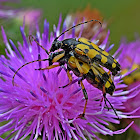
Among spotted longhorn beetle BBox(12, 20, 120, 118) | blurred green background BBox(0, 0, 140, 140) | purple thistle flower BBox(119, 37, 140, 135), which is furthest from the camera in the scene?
blurred green background BBox(0, 0, 140, 140)

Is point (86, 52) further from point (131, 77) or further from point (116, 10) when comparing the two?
point (116, 10)

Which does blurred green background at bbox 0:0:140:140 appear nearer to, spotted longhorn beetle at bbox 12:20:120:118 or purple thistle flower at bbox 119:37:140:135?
purple thistle flower at bbox 119:37:140:135

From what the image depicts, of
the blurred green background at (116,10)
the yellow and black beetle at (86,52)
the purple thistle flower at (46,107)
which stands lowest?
the purple thistle flower at (46,107)

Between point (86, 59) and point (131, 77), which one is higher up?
point (131, 77)

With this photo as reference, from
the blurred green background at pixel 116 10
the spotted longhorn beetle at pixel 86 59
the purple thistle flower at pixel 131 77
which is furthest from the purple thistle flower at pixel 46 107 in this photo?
the blurred green background at pixel 116 10

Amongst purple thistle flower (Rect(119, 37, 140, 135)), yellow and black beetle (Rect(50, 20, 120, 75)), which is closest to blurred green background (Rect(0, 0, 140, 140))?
purple thistle flower (Rect(119, 37, 140, 135))

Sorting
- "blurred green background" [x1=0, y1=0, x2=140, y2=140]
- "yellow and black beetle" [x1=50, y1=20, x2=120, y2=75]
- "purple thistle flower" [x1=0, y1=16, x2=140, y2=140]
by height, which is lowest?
"purple thistle flower" [x1=0, y1=16, x2=140, y2=140]

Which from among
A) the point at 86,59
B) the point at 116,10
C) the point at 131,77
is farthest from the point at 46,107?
the point at 116,10

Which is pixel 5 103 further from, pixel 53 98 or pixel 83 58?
pixel 83 58

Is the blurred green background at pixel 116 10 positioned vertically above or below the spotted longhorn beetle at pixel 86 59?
above

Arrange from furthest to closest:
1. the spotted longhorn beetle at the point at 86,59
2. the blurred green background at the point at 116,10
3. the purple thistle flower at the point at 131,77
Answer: the blurred green background at the point at 116,10
the purple thistle flower at the point at 131,77
the spotted longhorn beetle at the point at 86,59

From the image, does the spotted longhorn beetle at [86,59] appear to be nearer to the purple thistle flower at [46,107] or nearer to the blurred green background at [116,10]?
the purple thistle flower at [46,107]

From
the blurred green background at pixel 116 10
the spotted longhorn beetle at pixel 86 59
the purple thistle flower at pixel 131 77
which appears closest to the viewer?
the spotted longhorn beetle at pixel 86 59
